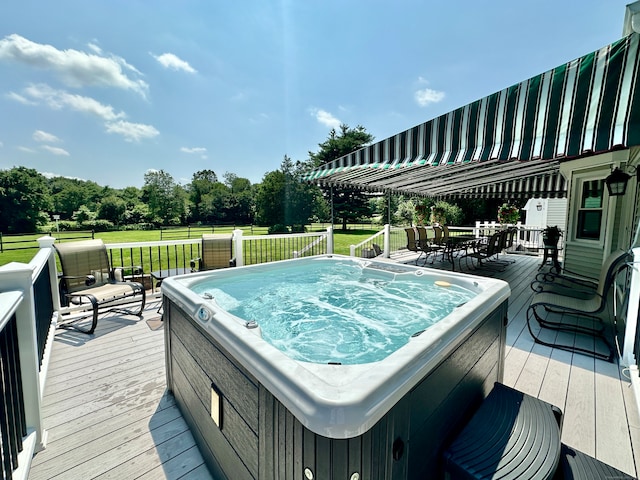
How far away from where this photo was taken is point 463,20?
5.43 metres

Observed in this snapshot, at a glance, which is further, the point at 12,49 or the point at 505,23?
the point at 12,49

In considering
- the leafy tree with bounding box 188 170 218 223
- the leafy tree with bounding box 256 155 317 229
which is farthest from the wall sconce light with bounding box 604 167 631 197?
the leafy tree with bounding box 188 170 218 223

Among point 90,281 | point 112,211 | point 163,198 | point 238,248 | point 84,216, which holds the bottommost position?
point 84,216

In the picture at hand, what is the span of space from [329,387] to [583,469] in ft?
4.72

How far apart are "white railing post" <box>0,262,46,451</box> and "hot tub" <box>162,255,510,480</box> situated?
2.40 ft

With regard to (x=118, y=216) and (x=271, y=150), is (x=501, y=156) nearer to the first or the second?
(x=271, y=150)

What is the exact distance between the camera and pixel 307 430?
843 mm

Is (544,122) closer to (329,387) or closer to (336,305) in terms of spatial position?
(336,305)

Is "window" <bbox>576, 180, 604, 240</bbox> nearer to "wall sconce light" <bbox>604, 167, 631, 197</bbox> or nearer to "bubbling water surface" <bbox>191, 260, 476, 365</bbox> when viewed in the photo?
"wall sconce light" <bbox>604, 167, 631, 197</bbox>

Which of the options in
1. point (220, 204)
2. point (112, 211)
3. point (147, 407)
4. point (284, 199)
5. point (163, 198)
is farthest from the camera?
point (220, 204)

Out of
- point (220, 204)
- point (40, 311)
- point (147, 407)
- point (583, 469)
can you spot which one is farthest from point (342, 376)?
point (220, 204)

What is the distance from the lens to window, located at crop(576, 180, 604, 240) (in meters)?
4.94

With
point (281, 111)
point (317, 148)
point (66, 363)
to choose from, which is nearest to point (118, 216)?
point (317, 148)

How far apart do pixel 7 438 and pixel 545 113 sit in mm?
4909
